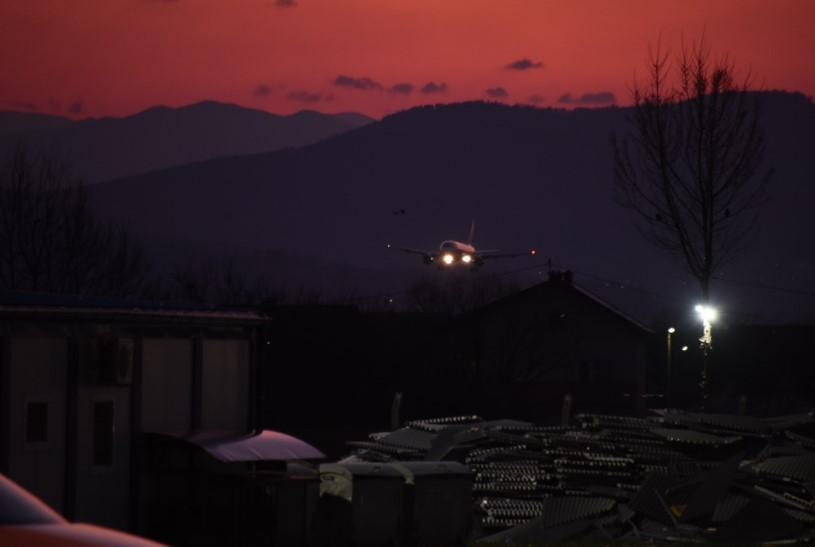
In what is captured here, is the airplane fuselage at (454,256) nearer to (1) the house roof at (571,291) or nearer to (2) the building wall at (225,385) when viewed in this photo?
(1) the house roof at (571,291)

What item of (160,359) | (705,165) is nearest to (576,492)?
(160,359)

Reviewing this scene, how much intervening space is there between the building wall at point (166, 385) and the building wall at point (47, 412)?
142cm

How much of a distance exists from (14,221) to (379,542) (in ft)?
119

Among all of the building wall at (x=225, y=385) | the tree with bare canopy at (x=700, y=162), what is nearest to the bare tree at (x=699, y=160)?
the tree with bare canopy at (x=700, y=162)

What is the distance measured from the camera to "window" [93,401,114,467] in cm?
1775

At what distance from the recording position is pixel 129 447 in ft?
59.7

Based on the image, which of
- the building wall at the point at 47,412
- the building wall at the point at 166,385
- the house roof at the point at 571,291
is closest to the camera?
the building wall at the point at 47,412

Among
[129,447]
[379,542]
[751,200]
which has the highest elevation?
[751,200]

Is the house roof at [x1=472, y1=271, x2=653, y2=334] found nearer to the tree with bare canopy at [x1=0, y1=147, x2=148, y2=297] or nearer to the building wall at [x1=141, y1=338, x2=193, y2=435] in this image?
the tree with bare canopy at [x1=0, y1=147, x2=148, y2=297]

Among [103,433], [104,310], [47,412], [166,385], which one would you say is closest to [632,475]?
[166,385]

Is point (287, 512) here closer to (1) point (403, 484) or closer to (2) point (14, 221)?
(1) point (403, 484)

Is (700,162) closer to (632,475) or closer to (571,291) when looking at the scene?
(632,475)

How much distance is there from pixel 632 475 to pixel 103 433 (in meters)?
10.6

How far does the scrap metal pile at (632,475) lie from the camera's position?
21844 mm
